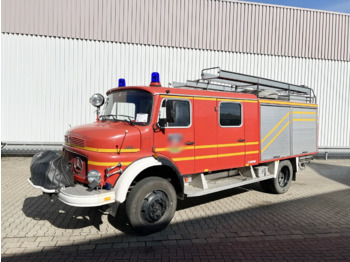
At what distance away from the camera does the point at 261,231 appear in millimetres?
5004

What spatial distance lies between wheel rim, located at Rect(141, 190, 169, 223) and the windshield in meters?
1.27

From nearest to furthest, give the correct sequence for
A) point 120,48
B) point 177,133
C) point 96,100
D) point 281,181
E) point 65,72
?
point 177,133
point 96,100
point 281,181
point 65,72
point 120,48

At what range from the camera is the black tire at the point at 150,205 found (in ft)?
14.6

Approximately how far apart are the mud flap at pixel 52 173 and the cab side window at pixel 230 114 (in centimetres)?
320

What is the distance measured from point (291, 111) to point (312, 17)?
858cm

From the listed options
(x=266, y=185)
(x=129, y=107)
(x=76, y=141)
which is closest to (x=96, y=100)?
(x=129, y=107)

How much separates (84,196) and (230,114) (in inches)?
139

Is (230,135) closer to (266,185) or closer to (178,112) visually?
(178,112)

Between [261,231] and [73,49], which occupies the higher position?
[73,49]

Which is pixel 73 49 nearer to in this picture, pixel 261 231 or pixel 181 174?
pixel 181 174

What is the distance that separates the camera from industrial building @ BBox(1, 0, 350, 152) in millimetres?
11633

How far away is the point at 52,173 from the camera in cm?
432

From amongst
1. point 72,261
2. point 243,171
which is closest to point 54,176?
point 72,261

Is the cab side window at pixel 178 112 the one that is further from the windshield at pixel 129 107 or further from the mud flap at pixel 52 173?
the mud flap at pixel 52 173
